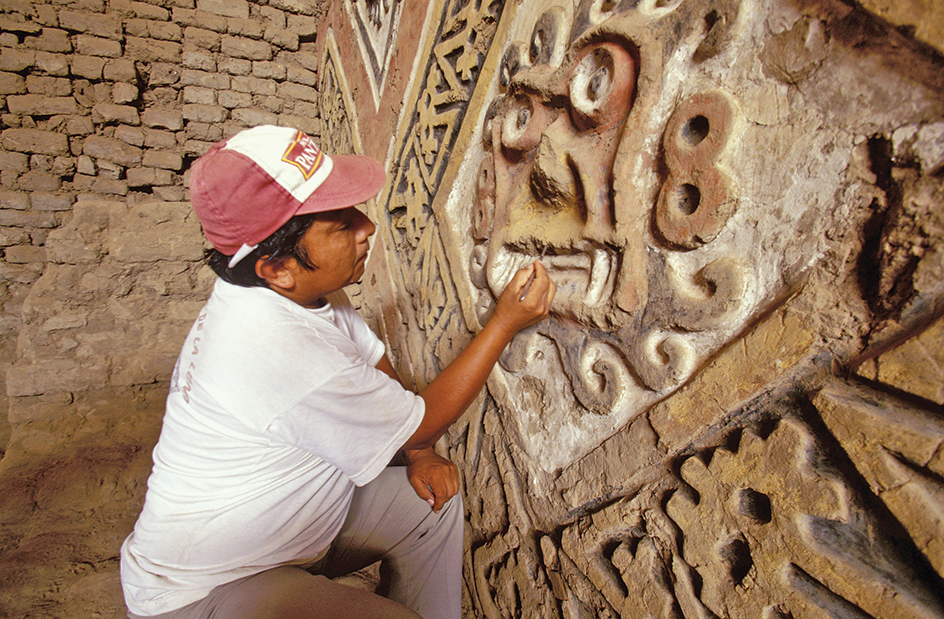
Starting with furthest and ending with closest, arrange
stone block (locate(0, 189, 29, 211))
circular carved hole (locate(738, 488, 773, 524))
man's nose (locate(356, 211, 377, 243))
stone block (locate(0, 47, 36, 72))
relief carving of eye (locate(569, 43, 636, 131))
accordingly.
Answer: stone block (locate(0, 189, 29, 211))
stone block (locate(0, 47, 36, 72))
man's nose (locate(356, 211, 377, 243))
relief carving of eye (locate(569, 43, 636, 131))
circular carved hole (locate(738, 488, 773, 524))

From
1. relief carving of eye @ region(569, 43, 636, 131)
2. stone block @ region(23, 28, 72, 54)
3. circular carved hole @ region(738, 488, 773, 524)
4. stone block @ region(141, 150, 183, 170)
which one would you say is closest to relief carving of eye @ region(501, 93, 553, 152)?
relief carving of eye @ region(569, 43, 636, 131)

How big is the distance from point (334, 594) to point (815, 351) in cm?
103

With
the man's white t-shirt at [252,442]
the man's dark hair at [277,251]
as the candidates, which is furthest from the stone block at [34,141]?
the man's dark hair at [277,251]

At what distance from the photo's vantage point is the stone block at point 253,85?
3412 millimetres

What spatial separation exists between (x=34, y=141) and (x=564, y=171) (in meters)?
3.71

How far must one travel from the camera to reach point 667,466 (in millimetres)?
812

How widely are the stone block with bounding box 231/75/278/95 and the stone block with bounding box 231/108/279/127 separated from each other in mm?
139

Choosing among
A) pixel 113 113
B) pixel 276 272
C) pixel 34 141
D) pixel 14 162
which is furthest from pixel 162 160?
pixel 276 272

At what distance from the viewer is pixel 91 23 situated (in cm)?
300

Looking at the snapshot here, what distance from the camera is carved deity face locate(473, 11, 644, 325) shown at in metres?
0.86

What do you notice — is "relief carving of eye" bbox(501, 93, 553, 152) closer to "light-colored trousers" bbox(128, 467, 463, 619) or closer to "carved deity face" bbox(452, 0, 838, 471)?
"carved deity face" bbox(452, 0, 838, 471)

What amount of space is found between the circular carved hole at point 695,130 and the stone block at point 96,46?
3.83 m

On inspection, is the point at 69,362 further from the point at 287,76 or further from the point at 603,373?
the point at 603,373

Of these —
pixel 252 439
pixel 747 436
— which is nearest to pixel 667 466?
pixel 747 436
